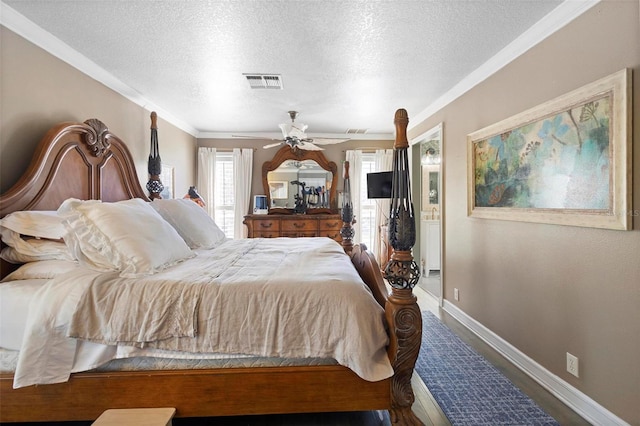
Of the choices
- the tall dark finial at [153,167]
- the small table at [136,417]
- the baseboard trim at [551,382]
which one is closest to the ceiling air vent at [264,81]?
the tall dark finial at [153,167]

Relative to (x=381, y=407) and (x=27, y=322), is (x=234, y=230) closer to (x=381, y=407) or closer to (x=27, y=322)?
(x=27, y=322)

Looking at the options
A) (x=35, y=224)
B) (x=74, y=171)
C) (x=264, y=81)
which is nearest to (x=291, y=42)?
(x=264, y=81)

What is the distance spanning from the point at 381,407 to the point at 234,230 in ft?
14.0

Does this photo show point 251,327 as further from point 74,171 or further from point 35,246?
point 74,171

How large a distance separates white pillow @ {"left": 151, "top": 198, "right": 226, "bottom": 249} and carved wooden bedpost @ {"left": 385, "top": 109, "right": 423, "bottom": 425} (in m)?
1.85

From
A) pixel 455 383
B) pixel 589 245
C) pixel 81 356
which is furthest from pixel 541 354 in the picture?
pixel 81 356

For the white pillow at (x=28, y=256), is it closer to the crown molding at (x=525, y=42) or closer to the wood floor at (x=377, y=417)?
the wood floor at (x=377, y=417)

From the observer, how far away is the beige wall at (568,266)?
1.60 m

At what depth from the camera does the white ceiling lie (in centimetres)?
192

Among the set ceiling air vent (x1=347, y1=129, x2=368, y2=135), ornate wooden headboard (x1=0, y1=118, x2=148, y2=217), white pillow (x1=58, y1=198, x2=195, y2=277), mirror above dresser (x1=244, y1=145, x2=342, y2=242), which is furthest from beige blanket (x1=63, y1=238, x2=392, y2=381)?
ceiling air vent (x1=347, y1=129, x2=368, y2=135)

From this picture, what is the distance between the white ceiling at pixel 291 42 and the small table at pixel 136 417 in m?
2.30

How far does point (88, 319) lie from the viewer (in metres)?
1.47

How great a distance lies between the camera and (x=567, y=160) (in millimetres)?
1934

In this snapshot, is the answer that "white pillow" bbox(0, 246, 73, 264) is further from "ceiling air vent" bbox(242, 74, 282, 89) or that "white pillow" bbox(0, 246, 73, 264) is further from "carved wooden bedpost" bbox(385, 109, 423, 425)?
"ceiling air vent" bbox(242, 74, 282, 89)
